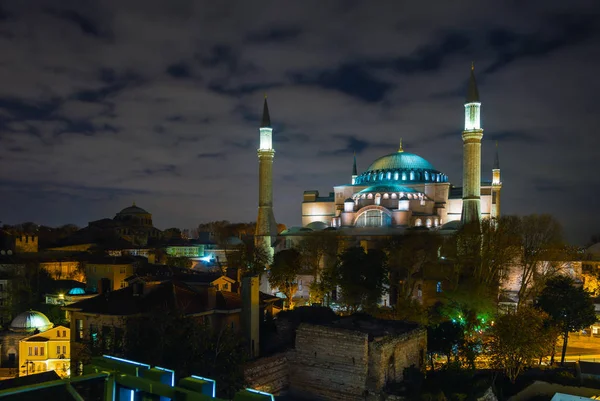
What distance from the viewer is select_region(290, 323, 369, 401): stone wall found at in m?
13.4

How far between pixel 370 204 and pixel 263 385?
3037 cm

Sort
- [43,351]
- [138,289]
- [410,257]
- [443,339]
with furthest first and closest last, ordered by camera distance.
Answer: [410,257] → [43,351] → [443,339] → [138,289]

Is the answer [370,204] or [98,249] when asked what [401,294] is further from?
[98,249]

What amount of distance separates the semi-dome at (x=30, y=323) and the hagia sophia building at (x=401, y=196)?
19.1 m

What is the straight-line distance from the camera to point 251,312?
15.8 metres

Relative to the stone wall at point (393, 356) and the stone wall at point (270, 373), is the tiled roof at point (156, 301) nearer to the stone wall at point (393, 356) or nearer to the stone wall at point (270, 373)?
the stone wall at point (270, 373)

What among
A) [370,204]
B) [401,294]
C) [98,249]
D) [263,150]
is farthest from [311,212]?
[401,294]

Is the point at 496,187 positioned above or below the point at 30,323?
above

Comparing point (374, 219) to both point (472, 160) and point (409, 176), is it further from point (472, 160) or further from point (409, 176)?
point (472, 160)

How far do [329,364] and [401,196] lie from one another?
1179 inches

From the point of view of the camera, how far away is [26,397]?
511cm

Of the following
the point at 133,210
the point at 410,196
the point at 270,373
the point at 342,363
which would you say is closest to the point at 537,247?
the point at 342,363

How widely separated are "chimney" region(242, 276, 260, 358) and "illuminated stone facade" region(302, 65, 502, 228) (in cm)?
2241

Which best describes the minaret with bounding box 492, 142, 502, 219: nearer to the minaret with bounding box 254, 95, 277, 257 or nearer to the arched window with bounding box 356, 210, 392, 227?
the arched window with bounding box 356, 210, 392, 227
